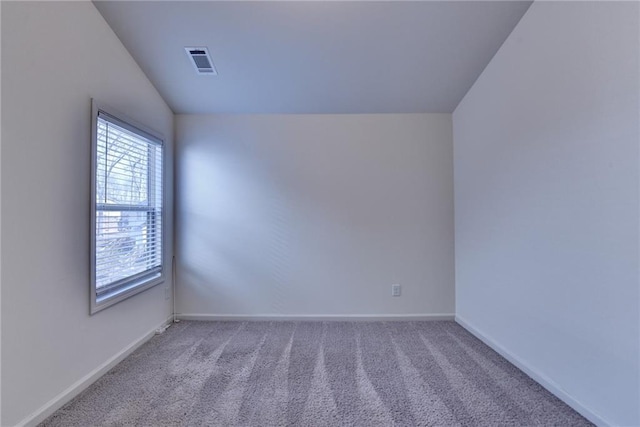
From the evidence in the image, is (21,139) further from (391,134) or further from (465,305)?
(465,305)

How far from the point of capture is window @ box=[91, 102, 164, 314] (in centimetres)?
198

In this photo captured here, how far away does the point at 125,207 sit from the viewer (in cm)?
228

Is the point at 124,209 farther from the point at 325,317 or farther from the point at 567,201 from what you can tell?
the point at 567,201

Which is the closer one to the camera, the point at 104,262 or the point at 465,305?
the point at 104,262

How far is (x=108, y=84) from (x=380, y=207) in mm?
2617

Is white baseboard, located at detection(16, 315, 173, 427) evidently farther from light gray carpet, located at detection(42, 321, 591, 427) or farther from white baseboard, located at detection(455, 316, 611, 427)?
white baseboard, located at detection(455, 316, 611, 427)

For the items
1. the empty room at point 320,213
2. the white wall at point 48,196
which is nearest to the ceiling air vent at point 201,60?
the empty room at point 320,213

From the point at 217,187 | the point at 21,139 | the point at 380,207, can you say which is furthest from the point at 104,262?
the point at 380,207

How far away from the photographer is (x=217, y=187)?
302cm

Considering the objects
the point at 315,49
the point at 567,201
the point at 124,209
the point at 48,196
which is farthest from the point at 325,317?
the point at 315,49

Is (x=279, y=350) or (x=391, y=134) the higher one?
(x=391, y=134)

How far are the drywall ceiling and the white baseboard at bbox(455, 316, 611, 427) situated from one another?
2.33 meters

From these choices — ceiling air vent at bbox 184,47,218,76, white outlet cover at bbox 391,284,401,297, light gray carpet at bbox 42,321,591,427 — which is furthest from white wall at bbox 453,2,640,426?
ceiling air vent at bbox 184,47,218,76

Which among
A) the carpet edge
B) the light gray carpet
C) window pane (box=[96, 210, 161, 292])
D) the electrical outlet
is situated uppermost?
window pane (box=[96, 210, 161, 292])
